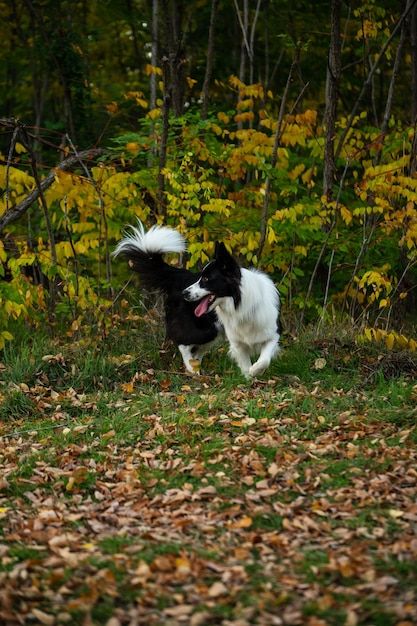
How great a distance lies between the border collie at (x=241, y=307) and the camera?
7875 mm

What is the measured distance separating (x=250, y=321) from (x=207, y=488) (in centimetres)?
310

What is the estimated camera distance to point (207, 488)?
17.2 feet

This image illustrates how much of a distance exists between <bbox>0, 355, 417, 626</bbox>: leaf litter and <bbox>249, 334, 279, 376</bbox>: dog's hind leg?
1.23ft

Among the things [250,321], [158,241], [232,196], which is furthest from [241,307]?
[232,196]

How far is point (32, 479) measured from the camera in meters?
5.68

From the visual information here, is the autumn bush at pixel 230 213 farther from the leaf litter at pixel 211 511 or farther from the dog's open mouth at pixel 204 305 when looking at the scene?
the leaf litter at pixel 211 511

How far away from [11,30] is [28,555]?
14.6 metres

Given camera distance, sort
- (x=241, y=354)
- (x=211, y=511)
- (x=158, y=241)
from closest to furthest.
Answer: (x=211, y=511) → (x=241, y=354) → (x=158, y=241)

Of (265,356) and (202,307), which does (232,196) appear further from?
(265,356)

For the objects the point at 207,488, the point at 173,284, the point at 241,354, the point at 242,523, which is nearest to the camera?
the point at 242,523

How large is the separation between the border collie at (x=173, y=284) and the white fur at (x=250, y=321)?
1.04 feet

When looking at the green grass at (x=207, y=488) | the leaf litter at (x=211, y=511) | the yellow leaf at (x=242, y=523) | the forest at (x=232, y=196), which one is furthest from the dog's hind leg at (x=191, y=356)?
the yellow leaf at (x=242, y=523)

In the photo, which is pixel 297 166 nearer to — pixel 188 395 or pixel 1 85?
pixel 188 395

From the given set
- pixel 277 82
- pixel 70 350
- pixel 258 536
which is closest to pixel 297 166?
pixel 70 350
